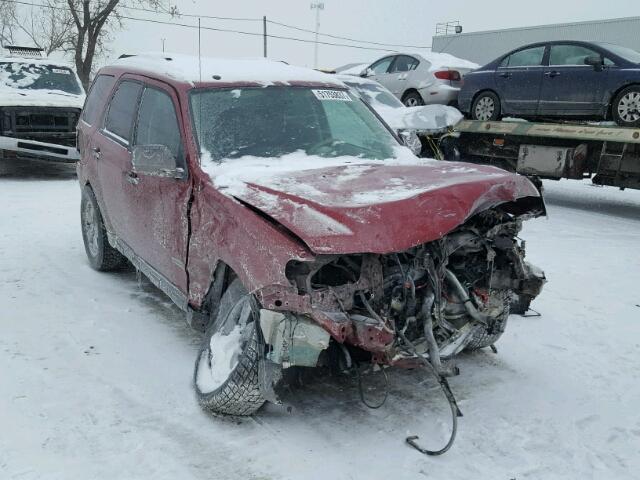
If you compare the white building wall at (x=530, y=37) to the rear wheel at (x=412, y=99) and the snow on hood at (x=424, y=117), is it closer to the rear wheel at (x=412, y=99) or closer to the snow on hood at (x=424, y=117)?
the rear wheel at (x=412, y=99)

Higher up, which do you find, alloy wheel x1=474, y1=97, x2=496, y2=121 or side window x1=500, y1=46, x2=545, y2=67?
side window x1=500, y1=46, x2=545, y2=67

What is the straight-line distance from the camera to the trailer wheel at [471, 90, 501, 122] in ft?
37.2

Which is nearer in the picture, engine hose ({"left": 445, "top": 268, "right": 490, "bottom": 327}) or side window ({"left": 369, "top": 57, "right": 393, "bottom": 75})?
engine hose ({"left": 445, "top": 268, "right": 490, "bottom": 327})

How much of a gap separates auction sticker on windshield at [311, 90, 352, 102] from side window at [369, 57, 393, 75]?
31.8 ft

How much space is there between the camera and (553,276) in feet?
20.8

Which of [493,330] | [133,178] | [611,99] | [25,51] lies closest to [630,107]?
[611,99]

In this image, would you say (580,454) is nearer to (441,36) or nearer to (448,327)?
(448,327)

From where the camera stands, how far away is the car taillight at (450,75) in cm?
1278

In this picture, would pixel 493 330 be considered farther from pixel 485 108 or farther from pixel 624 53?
pixel 485 108

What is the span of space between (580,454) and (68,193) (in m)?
9.21

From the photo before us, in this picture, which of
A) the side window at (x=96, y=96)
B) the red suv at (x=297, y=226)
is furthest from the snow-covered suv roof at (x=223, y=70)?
the side window at (x=96, y=96)

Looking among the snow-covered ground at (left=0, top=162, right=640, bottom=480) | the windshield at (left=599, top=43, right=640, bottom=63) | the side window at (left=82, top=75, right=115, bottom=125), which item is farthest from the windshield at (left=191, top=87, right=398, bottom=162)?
the windshield at (left=599, top=43, right=640, bottom=63)

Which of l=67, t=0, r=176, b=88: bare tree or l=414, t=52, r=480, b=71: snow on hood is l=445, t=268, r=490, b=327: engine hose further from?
l=67, t=0, r=176, b=88: bare tree

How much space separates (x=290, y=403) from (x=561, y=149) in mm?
7942
